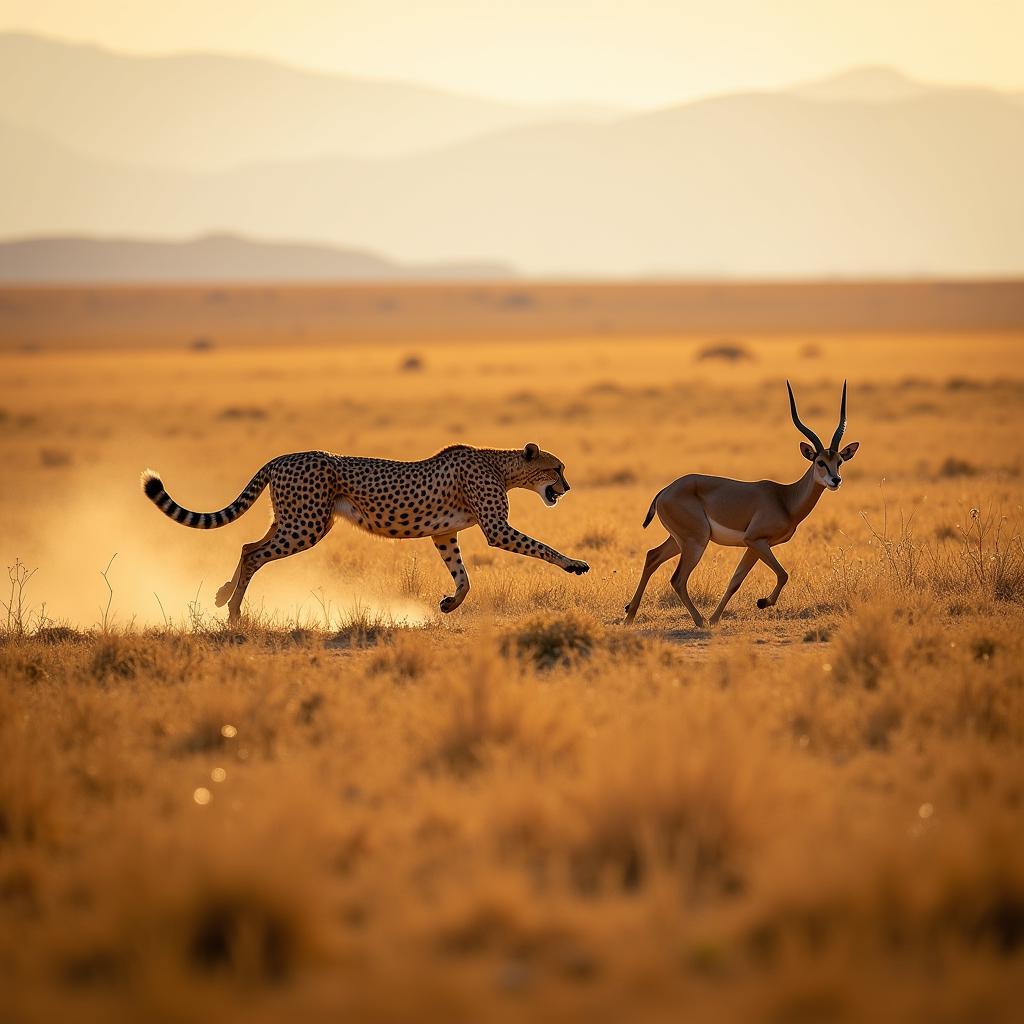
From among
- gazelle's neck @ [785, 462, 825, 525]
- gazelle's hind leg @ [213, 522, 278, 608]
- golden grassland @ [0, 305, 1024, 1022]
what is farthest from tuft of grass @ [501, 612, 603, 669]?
gazelle's hind leg @ [213, 522, 278, 608]

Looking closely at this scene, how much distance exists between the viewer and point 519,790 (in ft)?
21.1

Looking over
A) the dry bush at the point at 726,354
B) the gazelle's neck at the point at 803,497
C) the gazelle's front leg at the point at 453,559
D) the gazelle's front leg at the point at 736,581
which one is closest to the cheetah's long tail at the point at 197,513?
the gazelle's front leg at the point at 453,559

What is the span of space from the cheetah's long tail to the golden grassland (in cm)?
83

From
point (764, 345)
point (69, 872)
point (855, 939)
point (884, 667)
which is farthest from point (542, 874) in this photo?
point (764, 345)

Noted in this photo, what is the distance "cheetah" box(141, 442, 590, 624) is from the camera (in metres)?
11.5

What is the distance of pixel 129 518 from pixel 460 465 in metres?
9.05

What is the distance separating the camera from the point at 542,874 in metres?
5.94

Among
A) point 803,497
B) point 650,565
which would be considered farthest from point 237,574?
point 803,497

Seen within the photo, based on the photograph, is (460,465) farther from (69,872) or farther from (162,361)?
(162,361)

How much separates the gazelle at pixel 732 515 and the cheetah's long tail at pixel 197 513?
3.05 m

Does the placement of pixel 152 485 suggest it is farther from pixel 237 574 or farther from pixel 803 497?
pixel 803 497

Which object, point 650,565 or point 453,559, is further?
point 453,559

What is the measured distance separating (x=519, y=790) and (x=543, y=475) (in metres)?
6.04

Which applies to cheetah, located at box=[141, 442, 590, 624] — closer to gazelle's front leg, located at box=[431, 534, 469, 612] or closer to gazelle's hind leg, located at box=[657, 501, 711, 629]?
gazelle's front leg, located at box=[431, 534, 469, 612]
